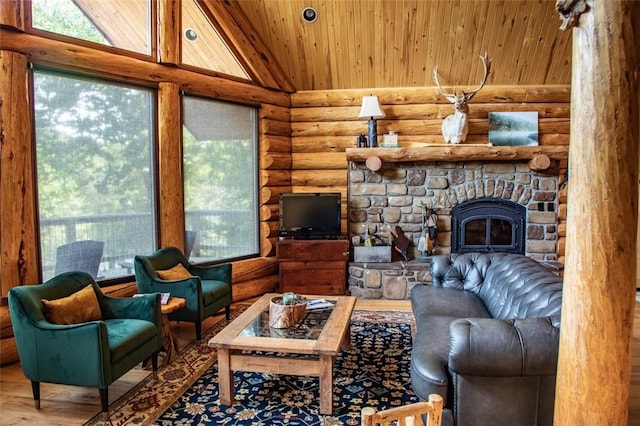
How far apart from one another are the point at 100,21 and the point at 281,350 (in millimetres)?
3469

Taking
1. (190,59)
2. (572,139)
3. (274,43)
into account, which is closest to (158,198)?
(190,59)

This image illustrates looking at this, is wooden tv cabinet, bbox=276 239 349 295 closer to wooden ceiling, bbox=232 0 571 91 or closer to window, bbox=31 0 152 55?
wooden ceiling, bbox=232 0 571 91

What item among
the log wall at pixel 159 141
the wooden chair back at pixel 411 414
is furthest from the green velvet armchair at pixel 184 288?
the wooden chair back at pixel 411 414

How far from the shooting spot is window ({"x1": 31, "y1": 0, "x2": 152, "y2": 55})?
12.6ft

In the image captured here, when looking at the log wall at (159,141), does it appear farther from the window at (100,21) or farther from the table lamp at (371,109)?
the table lamp at (371,109)

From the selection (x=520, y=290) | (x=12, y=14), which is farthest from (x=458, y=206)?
(x=12, y=14)

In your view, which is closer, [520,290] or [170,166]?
[520,290]

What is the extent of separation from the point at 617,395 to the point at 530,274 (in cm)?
143

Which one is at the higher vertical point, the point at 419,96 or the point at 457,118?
the point at 419,96

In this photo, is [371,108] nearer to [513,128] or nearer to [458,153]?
[458,153]

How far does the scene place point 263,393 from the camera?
3.07m

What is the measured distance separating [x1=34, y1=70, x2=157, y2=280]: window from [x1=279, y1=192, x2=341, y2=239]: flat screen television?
1.59 m

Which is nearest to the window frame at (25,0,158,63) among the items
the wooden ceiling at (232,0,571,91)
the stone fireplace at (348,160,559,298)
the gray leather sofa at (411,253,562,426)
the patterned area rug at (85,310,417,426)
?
the wooden ceiling at (232,0,571,91)

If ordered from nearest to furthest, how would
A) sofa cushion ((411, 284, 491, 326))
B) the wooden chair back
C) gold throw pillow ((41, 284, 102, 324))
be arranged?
the wooden chair back, gold throw pillow ((41, 284, 102, 324)), sofa cushion ((411, 284, 491, 326))
